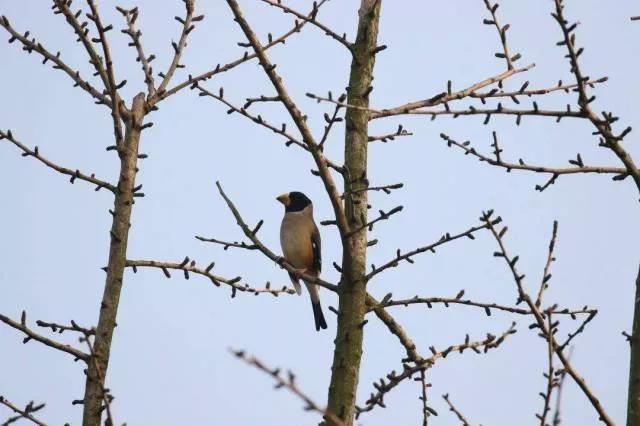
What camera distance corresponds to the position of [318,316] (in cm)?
1049

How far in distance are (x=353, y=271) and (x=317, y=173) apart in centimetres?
55

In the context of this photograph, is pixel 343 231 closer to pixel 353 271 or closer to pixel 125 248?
pixel 353 271

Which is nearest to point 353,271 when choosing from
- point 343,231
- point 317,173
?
point 343,231

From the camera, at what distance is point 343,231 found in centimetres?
500

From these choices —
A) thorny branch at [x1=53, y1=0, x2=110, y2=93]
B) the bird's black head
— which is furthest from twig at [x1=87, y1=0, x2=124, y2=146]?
the bird's black head

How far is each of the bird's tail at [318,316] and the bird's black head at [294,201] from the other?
1.23 m

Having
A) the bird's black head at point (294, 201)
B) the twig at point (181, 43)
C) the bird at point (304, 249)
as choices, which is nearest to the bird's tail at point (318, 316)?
the bird at point (304, 249)

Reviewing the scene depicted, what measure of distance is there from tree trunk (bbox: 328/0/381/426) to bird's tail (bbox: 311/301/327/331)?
5110 mm

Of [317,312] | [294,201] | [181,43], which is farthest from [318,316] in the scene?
[181,43]

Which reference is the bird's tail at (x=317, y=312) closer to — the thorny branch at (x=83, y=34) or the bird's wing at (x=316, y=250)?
the bird's wing at (x=316, y=250)

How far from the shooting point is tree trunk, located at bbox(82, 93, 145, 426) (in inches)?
220

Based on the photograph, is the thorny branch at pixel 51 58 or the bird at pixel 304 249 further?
the bird at pixel 304 249

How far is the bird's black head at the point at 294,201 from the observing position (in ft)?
37.1

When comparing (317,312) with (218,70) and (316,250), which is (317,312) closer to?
(316,250)
